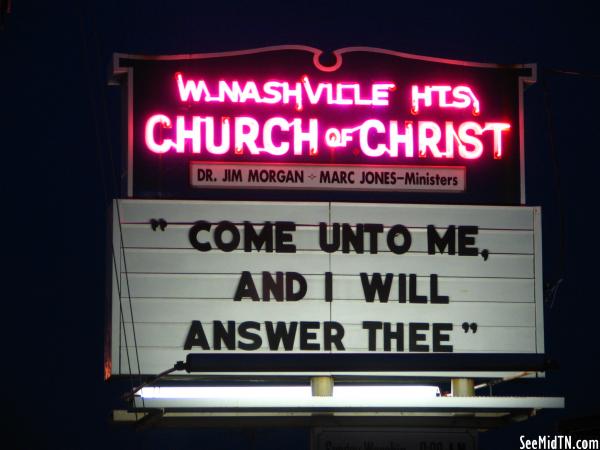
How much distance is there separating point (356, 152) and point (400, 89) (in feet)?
2.60

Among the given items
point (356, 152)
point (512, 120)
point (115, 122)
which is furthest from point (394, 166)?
point (115, 122)

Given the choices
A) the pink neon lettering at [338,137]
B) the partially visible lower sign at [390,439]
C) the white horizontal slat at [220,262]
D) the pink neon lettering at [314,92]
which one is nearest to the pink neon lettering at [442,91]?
the pink neon lettering at [338,137]

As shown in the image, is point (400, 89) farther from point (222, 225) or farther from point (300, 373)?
point (300, 373)

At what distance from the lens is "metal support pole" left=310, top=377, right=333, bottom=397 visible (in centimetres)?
1216

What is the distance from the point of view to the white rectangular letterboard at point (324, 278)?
478 inches

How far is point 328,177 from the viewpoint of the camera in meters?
12.6

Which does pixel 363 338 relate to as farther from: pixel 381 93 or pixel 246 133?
pixel 381 93

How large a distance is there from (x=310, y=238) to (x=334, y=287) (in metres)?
0.52

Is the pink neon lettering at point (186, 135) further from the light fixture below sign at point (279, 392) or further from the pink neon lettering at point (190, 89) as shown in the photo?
the light fixture below sign at point (279, 392)

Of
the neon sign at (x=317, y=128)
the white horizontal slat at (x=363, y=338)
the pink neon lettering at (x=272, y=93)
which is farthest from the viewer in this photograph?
the pink neon lettering at (x=272, y=93)

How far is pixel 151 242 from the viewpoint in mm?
12250

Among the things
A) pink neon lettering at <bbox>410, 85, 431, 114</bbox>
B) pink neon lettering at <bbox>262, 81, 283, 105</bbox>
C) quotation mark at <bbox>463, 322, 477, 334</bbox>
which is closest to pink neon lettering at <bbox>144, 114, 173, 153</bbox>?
pink neon lettering at <bbox>262, 81, 283, 105</bbox>

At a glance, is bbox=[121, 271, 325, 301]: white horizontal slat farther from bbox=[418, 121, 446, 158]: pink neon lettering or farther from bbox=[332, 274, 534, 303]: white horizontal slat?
bbox=[418, 121, 446, 158]: pink neon lettering

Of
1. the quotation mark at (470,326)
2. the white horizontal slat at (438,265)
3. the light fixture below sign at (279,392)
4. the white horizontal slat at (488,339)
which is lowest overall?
the light fixture below sign at (279,392)
